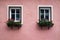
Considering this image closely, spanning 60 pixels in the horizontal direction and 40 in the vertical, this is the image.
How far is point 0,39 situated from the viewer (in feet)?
49.5

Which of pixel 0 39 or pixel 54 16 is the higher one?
pixel 54 16

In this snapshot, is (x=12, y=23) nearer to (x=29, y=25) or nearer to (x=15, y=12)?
(x=15, y=12)

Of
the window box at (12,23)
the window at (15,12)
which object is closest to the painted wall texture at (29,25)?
the window at (15,12)

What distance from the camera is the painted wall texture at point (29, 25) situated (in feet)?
49.6

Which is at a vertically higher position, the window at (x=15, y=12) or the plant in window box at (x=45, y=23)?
the window at (x=15, y=12)

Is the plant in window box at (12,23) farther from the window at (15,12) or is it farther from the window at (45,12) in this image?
the window at (45,12)

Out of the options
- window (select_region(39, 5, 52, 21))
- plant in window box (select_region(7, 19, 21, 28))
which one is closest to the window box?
plant in window box (select_region(7, 19, 21, 28))

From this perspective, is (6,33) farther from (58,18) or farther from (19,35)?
(58,18)

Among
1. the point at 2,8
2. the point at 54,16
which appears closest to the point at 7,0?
the point at 2,8

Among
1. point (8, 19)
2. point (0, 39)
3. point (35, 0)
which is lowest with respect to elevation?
point (0, 39)

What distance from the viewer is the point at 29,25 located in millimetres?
15164

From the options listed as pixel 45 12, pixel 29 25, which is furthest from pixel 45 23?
pixel 29 25

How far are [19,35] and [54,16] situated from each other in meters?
1.97

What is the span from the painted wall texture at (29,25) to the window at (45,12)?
0.65ft
